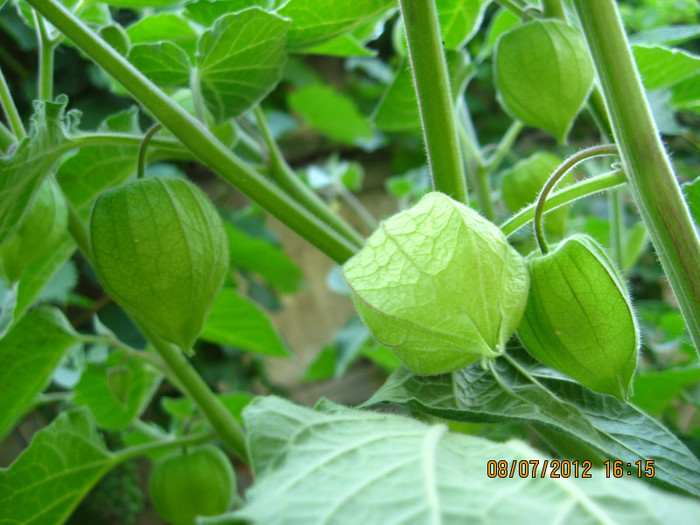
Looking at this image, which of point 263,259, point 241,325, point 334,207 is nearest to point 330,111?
point 263,259

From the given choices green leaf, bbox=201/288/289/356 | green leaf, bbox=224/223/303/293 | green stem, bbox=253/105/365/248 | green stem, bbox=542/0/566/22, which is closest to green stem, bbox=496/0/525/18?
green stem, bbox=542/0/566/22

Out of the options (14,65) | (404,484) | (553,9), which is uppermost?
(14,65)

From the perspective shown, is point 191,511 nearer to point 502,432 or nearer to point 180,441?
point 180,441

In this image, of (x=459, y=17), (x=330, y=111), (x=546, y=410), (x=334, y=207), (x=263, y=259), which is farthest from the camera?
(x=330, y=111)

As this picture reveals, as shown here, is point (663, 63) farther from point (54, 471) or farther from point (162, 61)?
point (54, 471)

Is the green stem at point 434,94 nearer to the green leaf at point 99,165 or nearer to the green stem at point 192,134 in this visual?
the green stem at point 192,134

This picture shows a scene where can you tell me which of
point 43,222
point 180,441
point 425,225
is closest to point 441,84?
A: point 425,225
